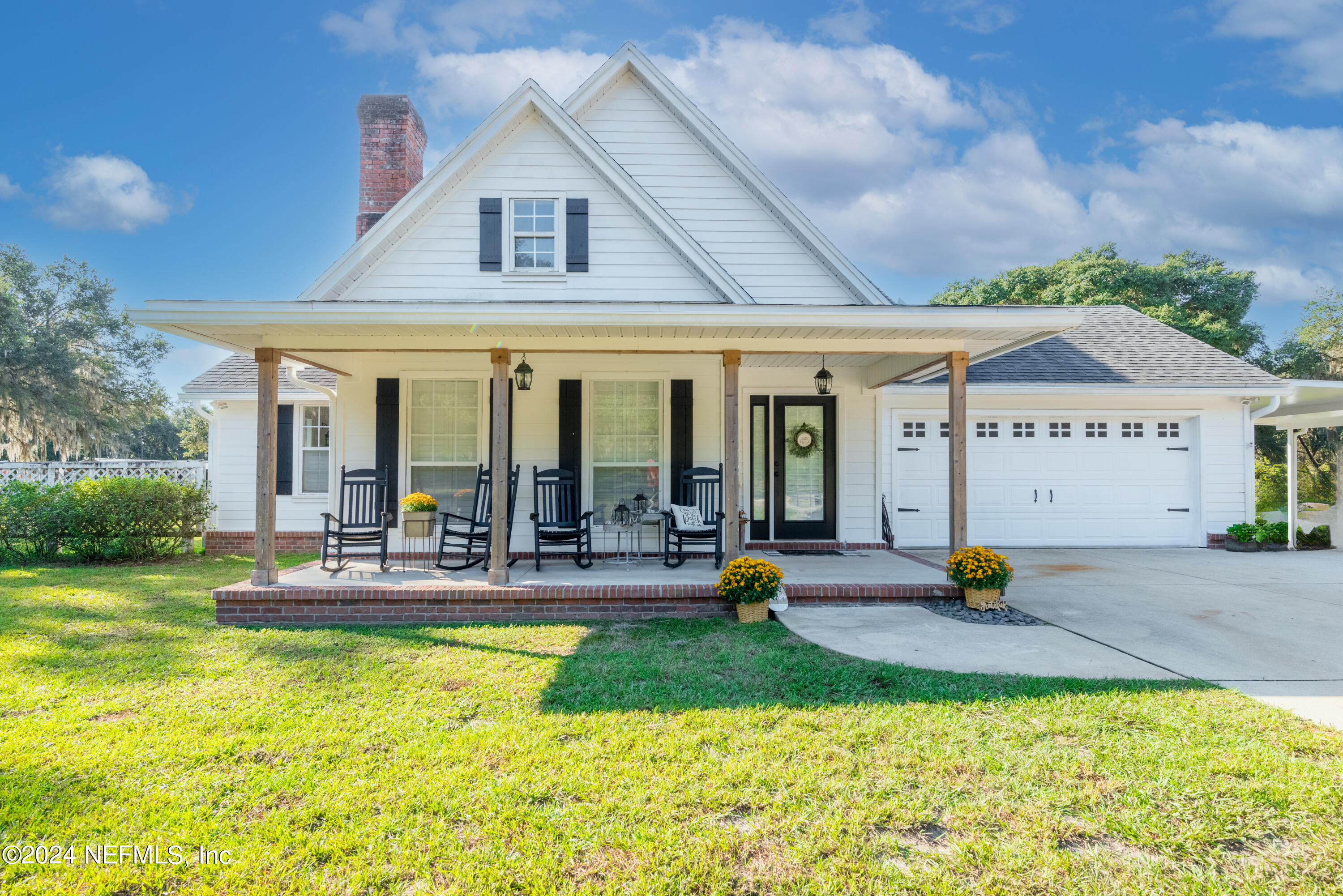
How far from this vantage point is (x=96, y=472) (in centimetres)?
986

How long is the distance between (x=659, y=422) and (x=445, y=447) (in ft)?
7.95

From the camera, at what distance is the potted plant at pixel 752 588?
5.14 metres

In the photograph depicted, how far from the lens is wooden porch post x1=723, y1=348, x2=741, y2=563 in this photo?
18.3 feet

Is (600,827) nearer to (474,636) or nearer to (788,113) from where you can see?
(474,636)

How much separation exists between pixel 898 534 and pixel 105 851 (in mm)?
8504

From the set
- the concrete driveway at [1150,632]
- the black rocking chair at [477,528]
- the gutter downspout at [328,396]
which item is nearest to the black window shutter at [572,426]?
the black rocking chair at [477,528]

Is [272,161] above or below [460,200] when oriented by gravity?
above

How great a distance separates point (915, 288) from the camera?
1405 inches

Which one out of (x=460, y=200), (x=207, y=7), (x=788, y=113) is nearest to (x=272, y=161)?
(x=207, y=7)

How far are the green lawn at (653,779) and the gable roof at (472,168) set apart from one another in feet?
13.6

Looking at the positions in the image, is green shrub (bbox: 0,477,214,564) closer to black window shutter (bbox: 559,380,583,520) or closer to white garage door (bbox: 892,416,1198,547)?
black window shutter (bbox: 559,380,583,520)

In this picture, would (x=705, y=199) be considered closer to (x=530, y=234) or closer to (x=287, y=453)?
(x=530, y=234)

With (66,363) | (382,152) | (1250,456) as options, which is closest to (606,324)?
(382,152)

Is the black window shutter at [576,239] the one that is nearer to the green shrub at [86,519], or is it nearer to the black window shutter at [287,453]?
the black window shutter at [287,453]
